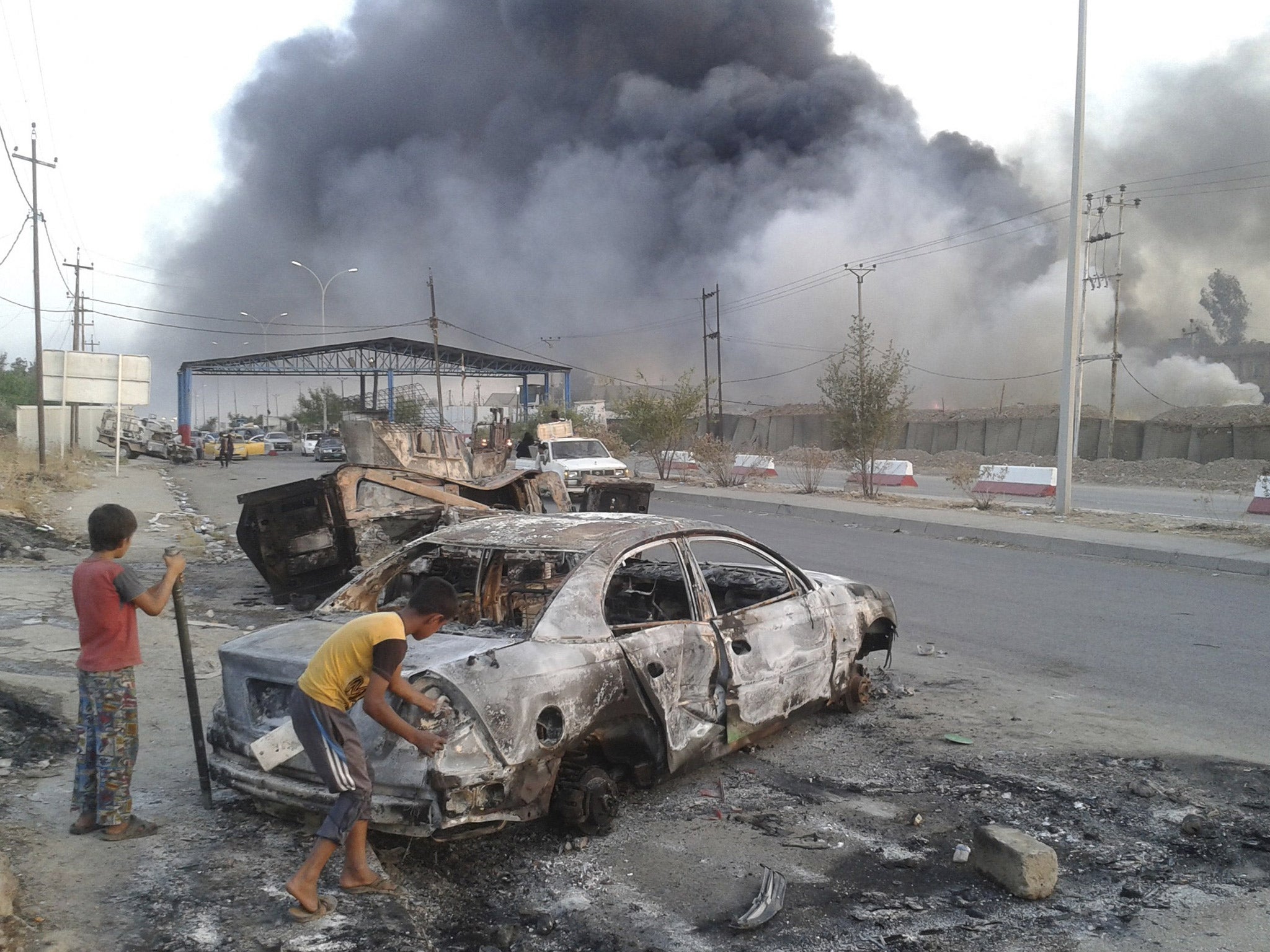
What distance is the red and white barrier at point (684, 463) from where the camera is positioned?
30047 millimetres

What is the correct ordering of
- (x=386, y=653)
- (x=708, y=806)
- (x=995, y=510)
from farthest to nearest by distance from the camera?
(x=995, y=510) < (x=708, y=806) < (x=386, y=653)

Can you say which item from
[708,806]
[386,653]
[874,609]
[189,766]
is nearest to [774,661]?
[708,806]

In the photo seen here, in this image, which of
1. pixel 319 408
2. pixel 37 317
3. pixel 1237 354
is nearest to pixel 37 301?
pixel 37 317

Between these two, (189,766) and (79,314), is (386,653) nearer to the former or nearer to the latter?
(189,766)

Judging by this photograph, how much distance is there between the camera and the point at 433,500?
9.90 m

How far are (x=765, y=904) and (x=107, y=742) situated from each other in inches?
Answer: 111

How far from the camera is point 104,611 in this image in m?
4.01

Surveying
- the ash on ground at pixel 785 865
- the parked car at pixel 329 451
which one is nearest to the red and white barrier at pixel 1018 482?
the ash on ground at pixel 785 865

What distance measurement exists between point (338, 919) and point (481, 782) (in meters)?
0.68

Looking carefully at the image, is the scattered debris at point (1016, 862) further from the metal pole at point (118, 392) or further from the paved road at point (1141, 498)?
the metal pole at point (118, 392)

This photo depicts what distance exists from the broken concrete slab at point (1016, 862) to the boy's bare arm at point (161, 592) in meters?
3.45

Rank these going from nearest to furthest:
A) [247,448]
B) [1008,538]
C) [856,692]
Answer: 1. [856,692]
2. [1008,538]
3. [247,448]

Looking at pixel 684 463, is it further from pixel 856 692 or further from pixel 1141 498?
pixel 856 692

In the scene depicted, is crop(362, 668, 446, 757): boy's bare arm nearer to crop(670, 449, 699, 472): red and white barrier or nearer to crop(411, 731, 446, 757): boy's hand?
crop(411, 731, 446, 757): boy's hand
